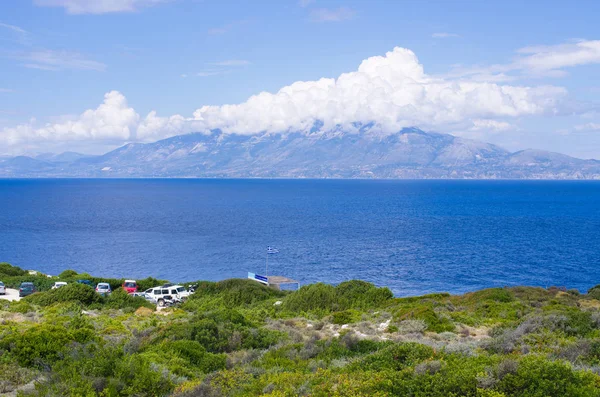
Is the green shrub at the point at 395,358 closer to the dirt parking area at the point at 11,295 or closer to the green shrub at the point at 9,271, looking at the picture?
the dirt parking area at the point at 11,295

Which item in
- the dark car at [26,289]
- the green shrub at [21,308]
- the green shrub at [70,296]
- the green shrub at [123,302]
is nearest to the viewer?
the green shrub at [21,308]

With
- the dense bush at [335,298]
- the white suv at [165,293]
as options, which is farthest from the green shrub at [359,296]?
the white suv at [165,293]

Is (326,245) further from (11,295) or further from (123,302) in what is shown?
(123,302)

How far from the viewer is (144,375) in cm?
1004

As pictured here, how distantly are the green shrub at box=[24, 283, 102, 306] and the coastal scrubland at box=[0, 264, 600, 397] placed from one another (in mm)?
1973

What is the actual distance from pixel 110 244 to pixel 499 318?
73.0 metres

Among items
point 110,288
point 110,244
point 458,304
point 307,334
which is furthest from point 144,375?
point 110,244

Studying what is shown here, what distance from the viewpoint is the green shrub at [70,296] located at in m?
27.2

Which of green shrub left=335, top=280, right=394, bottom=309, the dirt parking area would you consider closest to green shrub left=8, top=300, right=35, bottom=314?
the dirt parking area

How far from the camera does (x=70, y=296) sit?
2719cm

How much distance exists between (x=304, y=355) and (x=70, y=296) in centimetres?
1859

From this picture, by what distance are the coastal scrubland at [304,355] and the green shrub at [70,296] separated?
1.97 meters

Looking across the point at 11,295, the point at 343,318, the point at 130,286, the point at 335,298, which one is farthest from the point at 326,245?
the point at 343,318

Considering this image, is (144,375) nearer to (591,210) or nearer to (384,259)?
(384,259)
